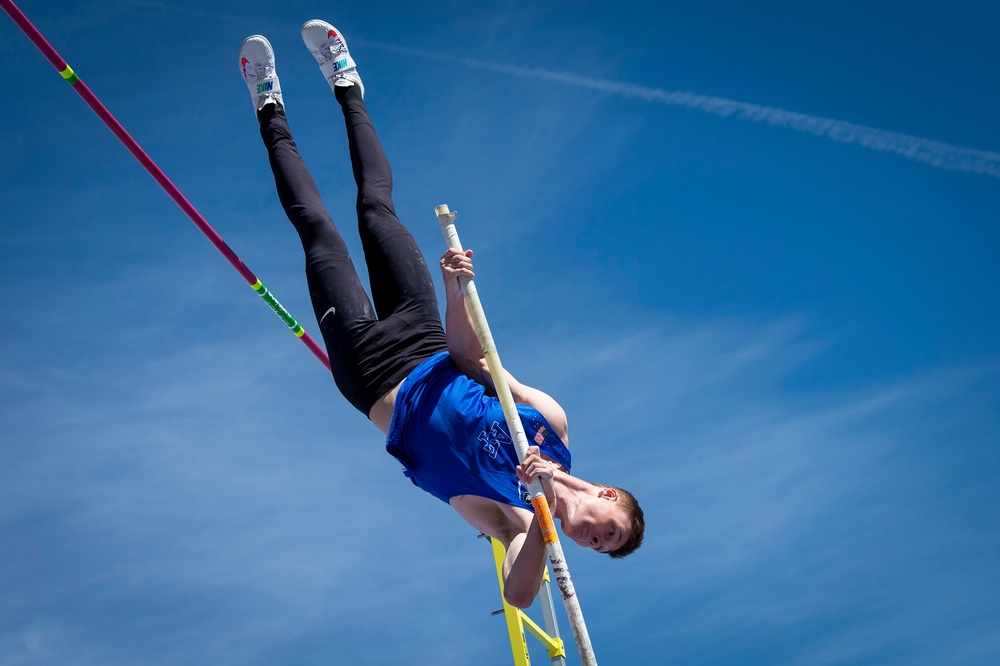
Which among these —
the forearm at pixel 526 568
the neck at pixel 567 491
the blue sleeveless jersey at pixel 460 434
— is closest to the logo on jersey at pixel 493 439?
the blue sleeveless jersey at pixel 460 434

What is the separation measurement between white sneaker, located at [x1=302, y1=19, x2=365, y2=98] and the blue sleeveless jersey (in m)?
1.90

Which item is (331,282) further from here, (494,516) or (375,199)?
(494,516)

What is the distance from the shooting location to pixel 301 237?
5.25 meters

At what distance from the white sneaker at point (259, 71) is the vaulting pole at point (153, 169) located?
72 centimetres

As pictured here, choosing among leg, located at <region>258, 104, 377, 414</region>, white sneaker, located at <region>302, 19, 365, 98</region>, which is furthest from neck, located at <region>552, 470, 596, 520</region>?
white sneaker, located at <region>302, 19, 365, 98</region>

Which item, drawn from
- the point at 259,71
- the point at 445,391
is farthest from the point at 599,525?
the point at 259,71

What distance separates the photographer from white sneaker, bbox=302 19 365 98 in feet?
19.2

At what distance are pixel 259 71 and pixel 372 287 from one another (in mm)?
1661

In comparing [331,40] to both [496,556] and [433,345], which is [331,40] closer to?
[433,345]

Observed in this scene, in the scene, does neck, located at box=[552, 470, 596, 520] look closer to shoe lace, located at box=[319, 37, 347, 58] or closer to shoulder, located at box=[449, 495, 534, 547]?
shoulder, located at box=[449, 495, 534, 547]

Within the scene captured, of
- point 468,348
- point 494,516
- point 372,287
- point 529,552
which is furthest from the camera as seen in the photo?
point 372,287

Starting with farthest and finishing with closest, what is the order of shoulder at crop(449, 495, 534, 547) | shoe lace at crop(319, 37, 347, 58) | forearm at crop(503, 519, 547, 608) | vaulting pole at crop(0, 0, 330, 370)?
shoe lace at crop(319, 37, 347, 58), vaulting pole at crop(0, 0, 330, 370), shoulder at crop(449, 495, 534, 547), forearm at crop(503, 519, 547, 608)

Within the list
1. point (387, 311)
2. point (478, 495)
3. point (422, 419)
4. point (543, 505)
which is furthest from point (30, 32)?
point (543, 505)

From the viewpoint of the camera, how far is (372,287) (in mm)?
5172
